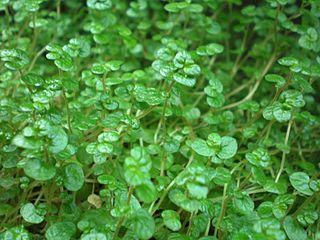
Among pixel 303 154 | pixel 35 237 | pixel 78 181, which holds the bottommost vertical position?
pixel 303 154

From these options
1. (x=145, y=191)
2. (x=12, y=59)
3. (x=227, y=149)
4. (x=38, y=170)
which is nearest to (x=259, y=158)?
(x=227, y=149)

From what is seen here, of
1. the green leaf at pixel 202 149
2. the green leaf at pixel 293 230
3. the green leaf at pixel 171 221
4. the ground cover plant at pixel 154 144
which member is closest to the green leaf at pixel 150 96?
the ground cover plant at pixel 154 144

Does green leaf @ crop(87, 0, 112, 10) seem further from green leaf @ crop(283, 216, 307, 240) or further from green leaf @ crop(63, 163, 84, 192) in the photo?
green leaf @ crop(283, 216, 307, 240)

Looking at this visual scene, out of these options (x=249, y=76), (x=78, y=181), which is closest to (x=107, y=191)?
(x=78, y=181)

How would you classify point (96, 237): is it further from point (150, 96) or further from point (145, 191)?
point (150, 96)

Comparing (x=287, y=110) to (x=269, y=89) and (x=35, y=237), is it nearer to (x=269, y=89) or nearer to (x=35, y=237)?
(x=269, y=89)

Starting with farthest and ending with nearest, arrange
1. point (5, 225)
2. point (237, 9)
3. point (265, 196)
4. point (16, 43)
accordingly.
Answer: point (237, 9) → point (16, 43) → point (265, 196) → point (5, 225)
